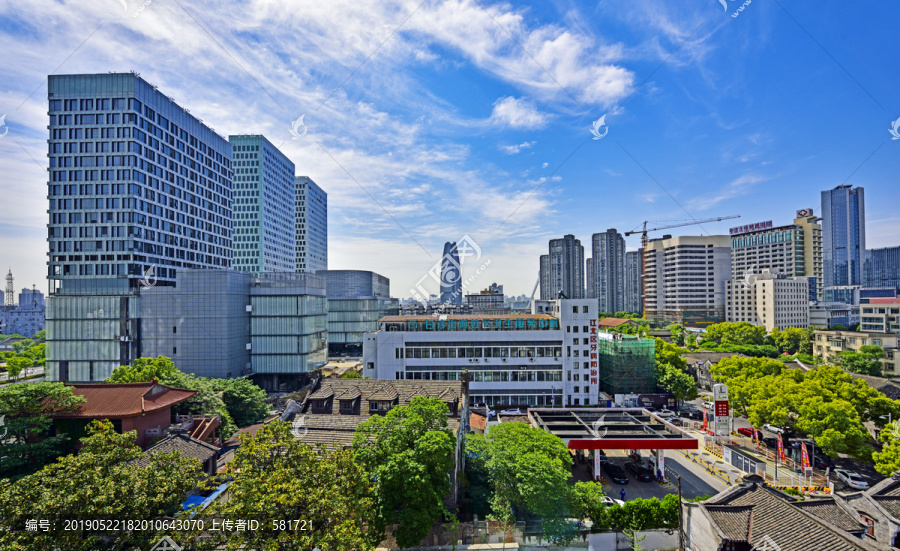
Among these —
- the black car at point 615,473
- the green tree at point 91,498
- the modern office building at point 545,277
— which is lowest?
the black car at point 615,473

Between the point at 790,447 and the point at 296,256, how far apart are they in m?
112

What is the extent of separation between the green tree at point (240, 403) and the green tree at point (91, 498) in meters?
23.6

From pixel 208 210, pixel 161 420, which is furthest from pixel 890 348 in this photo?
pixel 208 210

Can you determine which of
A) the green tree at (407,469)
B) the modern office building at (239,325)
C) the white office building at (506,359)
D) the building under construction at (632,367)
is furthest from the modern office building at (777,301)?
the green tree at (407,469)

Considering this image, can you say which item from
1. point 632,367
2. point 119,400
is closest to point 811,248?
point 632,367

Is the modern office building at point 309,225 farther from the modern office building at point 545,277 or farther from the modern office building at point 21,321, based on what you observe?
the modern office building at point 21,321

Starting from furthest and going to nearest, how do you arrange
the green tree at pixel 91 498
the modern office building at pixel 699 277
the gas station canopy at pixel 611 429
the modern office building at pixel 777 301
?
the modern office building at pixel 699 277, the modern office building at pixel 777 301, the gas station canopy at pixel 611 429, the green tree at pixel 91 498

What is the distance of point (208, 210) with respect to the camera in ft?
212

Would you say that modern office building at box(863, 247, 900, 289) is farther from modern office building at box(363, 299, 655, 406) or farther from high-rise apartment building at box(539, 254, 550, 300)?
modern office building at box(363, 299, 655, 406)

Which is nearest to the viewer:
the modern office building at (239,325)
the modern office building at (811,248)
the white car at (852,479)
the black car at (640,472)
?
Result: the white car at (852,479)

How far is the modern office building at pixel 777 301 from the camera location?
87938mm

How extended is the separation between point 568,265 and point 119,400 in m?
111

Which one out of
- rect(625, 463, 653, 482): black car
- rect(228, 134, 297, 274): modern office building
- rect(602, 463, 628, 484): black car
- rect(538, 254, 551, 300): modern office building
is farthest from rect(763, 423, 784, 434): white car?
rect(228, 134, 297, 274): modern office building

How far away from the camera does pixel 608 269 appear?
130m
